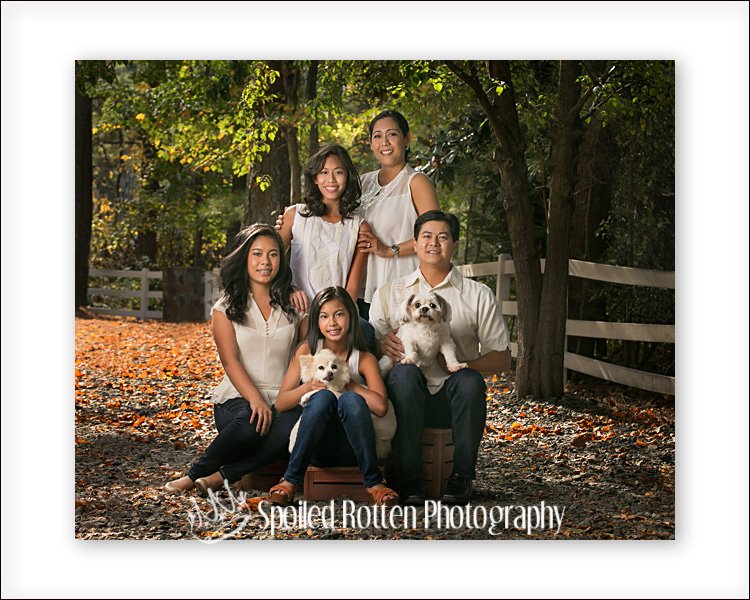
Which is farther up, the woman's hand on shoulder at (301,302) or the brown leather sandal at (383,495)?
the woman's hand on shoulder at (301,302)

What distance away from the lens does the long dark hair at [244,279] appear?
4.02 meters

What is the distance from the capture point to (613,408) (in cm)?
444

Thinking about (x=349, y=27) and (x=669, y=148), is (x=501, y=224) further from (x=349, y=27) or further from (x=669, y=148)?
(x=349, y=27)

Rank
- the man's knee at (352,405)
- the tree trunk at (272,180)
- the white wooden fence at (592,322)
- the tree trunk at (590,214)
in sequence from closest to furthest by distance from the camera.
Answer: the man's knee at (352,405) → the tree trunk at (272,180) → the white wooden fence at (592,322) → the tree trunk at (590,214)

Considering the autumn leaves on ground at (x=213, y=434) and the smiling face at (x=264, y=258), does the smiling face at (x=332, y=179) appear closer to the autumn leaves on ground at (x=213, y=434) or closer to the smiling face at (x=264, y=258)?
the smiling face at (x=264, y=258)

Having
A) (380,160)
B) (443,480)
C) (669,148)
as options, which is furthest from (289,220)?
(669,148)

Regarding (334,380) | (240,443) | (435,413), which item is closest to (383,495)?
(435,413)

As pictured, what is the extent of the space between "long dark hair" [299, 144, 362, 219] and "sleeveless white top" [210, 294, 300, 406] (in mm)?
423

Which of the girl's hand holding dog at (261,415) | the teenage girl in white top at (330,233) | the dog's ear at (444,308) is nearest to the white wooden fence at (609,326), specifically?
the dog's ear at (444,308)

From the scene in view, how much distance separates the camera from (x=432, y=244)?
13.1ft

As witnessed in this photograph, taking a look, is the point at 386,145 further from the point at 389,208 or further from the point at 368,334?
the point at 368,334

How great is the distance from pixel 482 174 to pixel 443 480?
1.34 metres

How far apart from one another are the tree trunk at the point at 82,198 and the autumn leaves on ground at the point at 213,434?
0.55 feet

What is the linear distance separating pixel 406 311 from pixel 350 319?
0.22 meters
